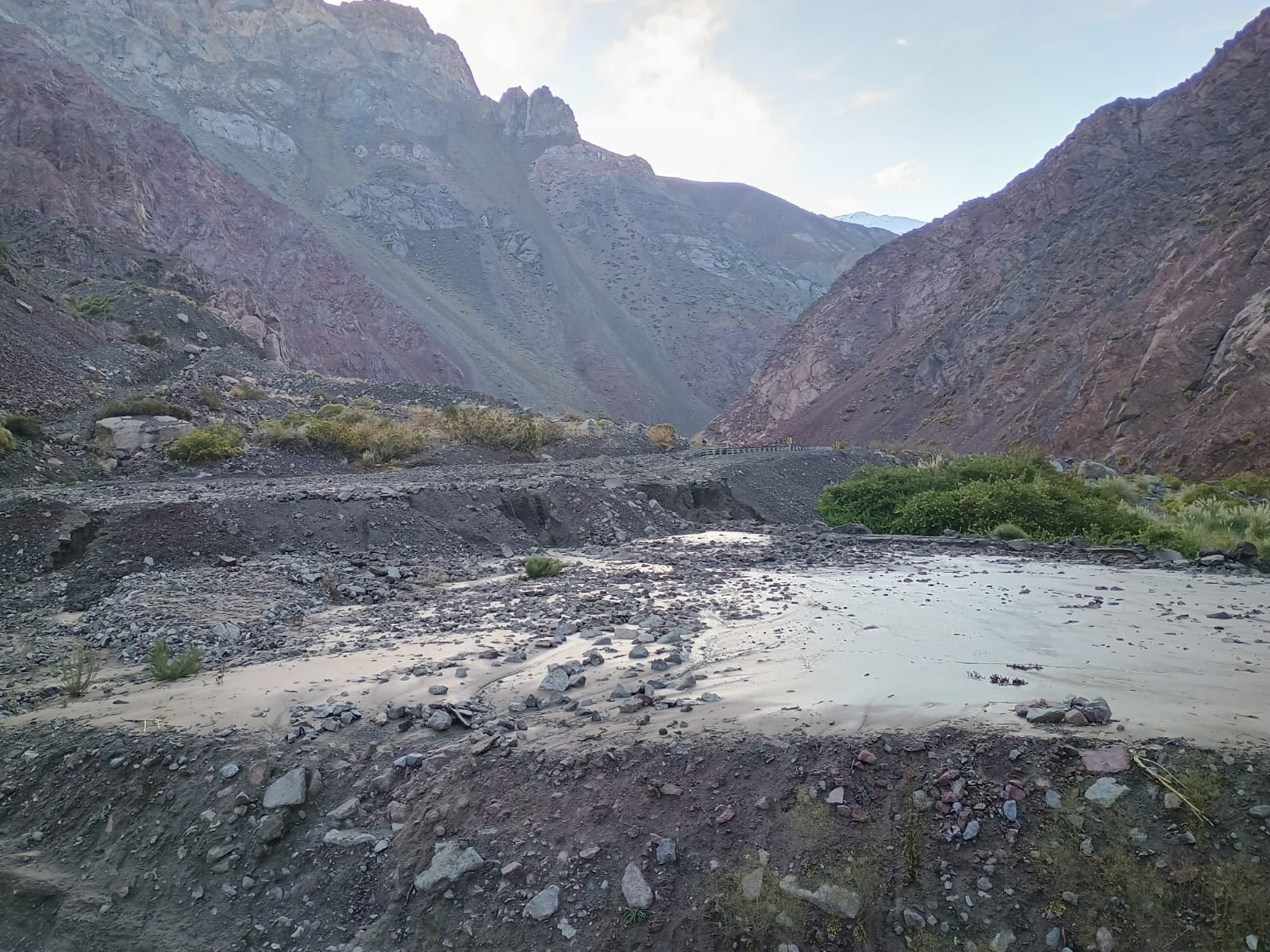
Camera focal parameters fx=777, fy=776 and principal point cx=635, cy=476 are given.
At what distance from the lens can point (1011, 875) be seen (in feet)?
11.3

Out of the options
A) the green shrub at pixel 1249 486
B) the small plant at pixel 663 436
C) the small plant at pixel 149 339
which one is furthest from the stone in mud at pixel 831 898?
the small plant at pixel 149 339

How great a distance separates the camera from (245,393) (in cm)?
2455

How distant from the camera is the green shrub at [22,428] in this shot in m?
15.5

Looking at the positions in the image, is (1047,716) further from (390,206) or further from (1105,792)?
(390,206)

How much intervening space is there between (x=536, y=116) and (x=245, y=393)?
93.3 m

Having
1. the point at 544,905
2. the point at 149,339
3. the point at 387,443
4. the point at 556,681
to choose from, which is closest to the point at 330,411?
the point at 387,443

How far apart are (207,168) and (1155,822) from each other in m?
69.8

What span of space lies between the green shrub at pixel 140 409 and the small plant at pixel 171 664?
14.5 meters

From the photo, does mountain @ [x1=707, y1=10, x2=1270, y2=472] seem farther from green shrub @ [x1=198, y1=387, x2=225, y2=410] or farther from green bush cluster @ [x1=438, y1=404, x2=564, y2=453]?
green shrub @ [x1=198, y1=387, x2=225, y2=410]

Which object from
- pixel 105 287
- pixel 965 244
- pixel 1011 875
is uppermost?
pixel 965 244

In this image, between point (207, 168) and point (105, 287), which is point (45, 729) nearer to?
point (105, 287)

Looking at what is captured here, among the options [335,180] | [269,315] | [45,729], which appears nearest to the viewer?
[45,729]

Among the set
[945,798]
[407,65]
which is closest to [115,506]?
[945,798]

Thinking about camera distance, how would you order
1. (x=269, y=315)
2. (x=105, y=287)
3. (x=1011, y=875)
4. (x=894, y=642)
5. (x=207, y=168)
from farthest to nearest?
(x=207, y=168), (x=269, y=315), (x=105, y=287), (x=894, y=642), (x=1011, y=875)
